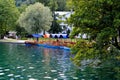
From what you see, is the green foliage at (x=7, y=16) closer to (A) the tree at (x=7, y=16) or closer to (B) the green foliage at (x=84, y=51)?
(A) the tree at (x=7, y=16)

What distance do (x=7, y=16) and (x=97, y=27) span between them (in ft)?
214

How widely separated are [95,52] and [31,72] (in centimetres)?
805

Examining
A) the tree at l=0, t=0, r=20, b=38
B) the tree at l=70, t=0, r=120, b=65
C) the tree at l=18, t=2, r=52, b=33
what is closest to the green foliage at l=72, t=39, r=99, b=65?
the tree at l=70, t=0, r=120, b=65

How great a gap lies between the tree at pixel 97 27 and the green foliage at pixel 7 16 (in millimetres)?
62877

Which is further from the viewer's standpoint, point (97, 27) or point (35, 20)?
point (35, 20)

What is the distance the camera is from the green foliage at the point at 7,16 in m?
84.5

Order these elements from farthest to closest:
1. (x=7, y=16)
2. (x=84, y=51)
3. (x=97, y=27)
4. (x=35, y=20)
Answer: (x=7, y=16), (x=35, y=20), (x=84, y=51), (x=97, y=27)

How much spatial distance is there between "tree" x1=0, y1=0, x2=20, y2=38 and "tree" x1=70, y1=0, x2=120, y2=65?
6288 centimetres

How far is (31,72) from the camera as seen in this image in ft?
92.4

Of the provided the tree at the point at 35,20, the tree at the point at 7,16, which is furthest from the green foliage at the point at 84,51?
the tree at the point at 7,16

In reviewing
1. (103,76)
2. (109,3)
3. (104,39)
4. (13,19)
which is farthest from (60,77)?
(13,19)

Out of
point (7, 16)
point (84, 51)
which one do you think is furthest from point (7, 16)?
point (84, 51)

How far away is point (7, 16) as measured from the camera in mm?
84812

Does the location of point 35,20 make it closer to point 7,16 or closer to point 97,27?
point 7,16
